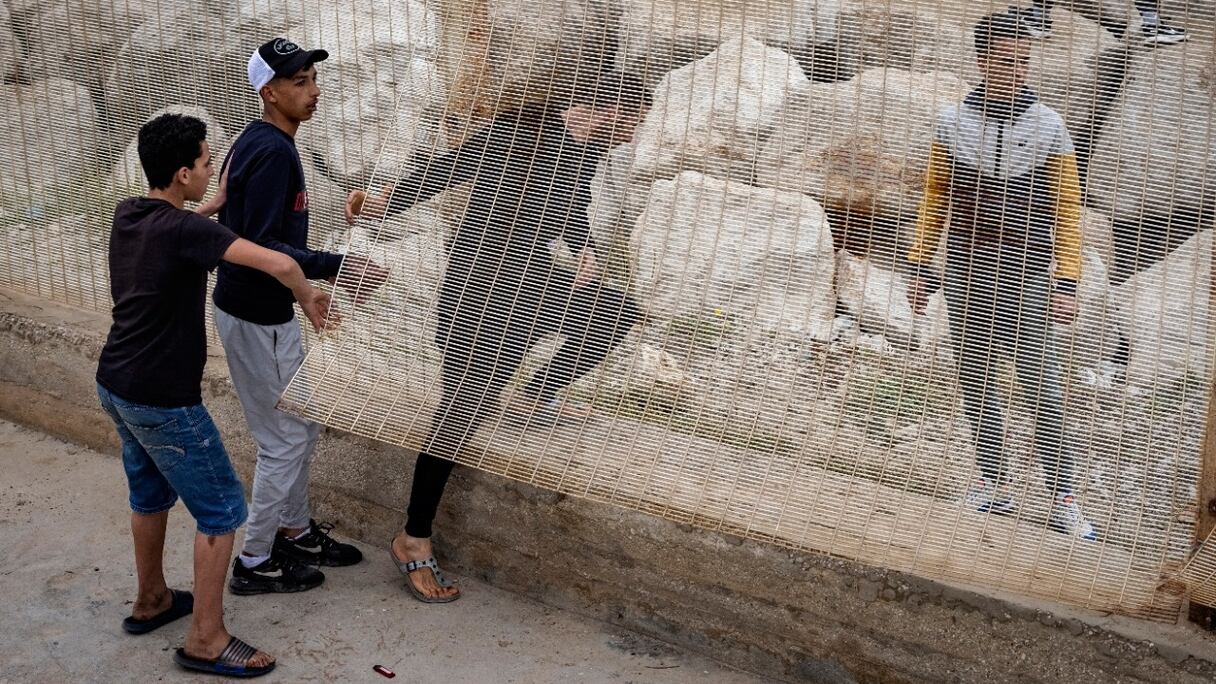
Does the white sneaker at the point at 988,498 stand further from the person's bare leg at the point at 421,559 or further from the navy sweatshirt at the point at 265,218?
the navy sweatshirt at the point at 265,218

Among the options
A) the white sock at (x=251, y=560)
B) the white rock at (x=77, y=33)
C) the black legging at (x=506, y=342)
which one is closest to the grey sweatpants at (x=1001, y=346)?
the black legging at (x=506, y=342)

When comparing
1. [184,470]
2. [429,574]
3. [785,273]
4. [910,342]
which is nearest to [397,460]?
[429,574]

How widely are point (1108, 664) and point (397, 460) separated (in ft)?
7.46

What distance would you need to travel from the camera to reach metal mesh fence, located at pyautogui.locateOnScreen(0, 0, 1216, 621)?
317 centimetres

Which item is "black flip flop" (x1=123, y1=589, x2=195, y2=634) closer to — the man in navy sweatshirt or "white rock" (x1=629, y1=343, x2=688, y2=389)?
the man in navy sweatshirt

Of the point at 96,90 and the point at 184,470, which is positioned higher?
the point at 96,90

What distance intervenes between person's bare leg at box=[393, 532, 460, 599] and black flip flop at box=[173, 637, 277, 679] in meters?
0.59

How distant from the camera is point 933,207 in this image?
129 inches

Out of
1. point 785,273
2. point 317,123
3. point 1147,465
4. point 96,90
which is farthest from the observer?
point 96,90

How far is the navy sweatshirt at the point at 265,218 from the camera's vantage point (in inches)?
141

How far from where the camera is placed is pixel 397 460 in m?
4.20

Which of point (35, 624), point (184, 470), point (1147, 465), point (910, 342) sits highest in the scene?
point (910, 342)

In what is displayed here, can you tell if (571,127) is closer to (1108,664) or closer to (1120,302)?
(1120,302)

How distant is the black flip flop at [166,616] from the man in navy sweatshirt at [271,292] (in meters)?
0.17
